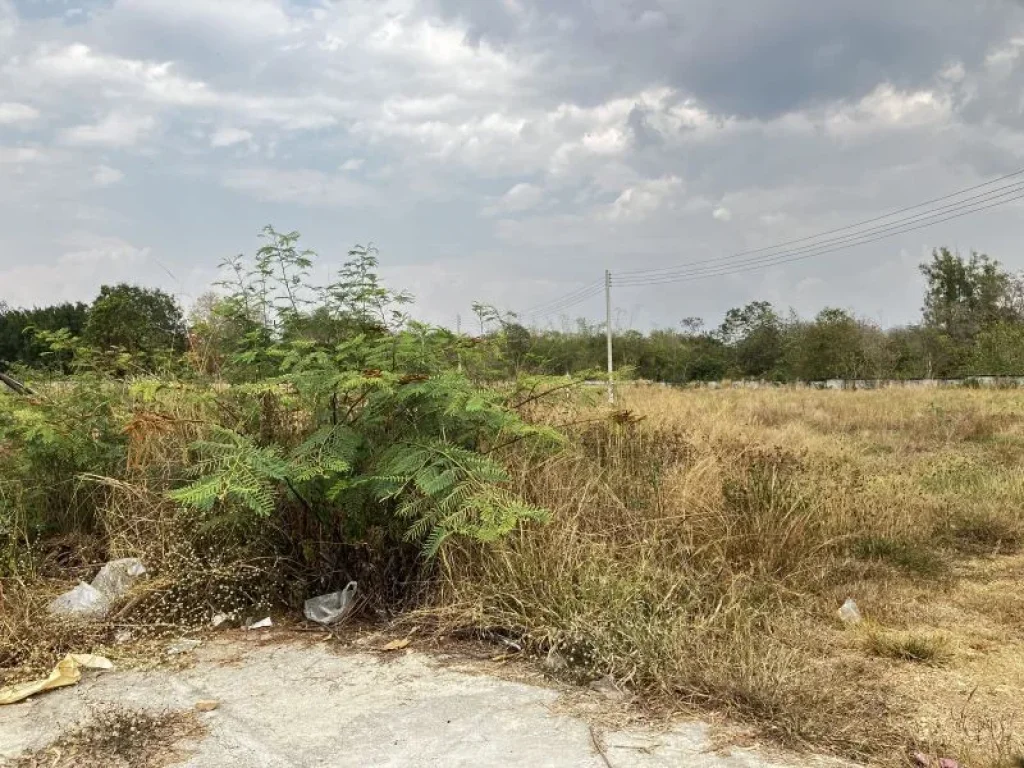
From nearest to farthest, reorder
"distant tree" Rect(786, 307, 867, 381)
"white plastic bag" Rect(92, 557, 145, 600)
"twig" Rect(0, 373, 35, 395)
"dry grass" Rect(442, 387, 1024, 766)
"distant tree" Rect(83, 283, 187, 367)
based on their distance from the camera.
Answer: "dry grass" Rect(442, 387, 1024, 766) → "white plastic bag" Rect(92, 557, 145, 600) → "twig" Rect(0, 373, 35, 395) → "distant tree" Rect(83, 283, 187, 367) → "distant tree" Rect(786, 307, 867, 381)

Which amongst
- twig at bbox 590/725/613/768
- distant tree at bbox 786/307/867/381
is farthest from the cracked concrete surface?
distant tree at bbox 786/307/867/381

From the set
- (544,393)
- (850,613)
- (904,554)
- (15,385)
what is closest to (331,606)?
(544,393)

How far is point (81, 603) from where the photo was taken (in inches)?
153

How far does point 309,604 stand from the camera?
397cm

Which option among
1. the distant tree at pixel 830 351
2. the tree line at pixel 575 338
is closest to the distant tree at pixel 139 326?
the tree line at pixel 575 338

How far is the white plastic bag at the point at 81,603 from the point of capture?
3832 mm

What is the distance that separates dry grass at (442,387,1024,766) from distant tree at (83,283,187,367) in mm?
3185

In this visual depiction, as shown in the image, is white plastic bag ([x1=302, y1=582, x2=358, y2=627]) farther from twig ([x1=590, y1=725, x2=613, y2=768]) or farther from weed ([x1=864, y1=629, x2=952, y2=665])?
weed ([x1=864, y1=629, x2=952, y2=665])

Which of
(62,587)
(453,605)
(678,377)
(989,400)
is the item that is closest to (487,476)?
(453,605)

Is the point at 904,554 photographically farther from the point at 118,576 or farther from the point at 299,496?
the point at 118,576

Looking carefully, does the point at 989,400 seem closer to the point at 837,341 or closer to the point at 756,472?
the point at 756,472

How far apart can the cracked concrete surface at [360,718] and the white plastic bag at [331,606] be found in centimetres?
28

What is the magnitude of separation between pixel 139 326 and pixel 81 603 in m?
3.43

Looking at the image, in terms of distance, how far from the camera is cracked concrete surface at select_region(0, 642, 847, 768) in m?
2.54
